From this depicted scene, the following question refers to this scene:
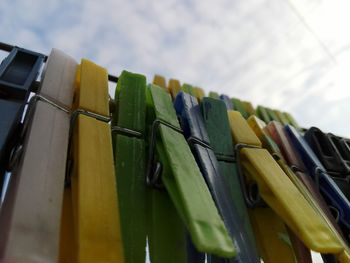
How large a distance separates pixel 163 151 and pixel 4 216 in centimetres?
39

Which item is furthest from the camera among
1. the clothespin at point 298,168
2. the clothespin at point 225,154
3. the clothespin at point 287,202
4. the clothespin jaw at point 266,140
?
the clothespin jaw at point 266,140

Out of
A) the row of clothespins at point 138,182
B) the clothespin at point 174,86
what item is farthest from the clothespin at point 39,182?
the clothespin at point 174,86

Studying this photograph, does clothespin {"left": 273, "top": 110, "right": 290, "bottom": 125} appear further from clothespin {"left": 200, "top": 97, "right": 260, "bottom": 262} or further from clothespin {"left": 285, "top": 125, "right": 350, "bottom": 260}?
clothespin {"left": 200, "top": 97, "right": 260, "bottom": 262}

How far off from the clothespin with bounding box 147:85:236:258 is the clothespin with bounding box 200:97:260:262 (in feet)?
0.54

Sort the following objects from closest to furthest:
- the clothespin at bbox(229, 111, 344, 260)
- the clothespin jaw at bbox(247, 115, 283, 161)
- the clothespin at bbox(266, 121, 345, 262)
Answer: the clothespin at bbox(229, 111, 344, 260)
the clothespin at bbox(266, 121, 345, 262)
the clothespin jaw at bbox(247, 115, 283, 161)

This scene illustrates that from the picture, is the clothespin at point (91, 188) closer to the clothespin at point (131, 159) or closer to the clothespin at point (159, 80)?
the clothespin at point (131, 159)

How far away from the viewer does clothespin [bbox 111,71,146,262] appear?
714mm

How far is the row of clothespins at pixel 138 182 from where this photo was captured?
1.89ft

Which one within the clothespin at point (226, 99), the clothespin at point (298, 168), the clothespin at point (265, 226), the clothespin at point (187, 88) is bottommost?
the clothespin at point (265, 226)

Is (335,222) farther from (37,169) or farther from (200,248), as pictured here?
(37,169)

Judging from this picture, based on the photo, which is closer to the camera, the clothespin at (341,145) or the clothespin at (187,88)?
the clothespin at (341,145)

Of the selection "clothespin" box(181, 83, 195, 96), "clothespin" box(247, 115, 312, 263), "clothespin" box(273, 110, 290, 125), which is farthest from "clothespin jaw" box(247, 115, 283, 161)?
"clothespin" box(273, 110, 290, 125)

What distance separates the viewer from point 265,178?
887 millimetres

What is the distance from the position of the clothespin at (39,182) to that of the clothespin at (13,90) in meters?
0.03
